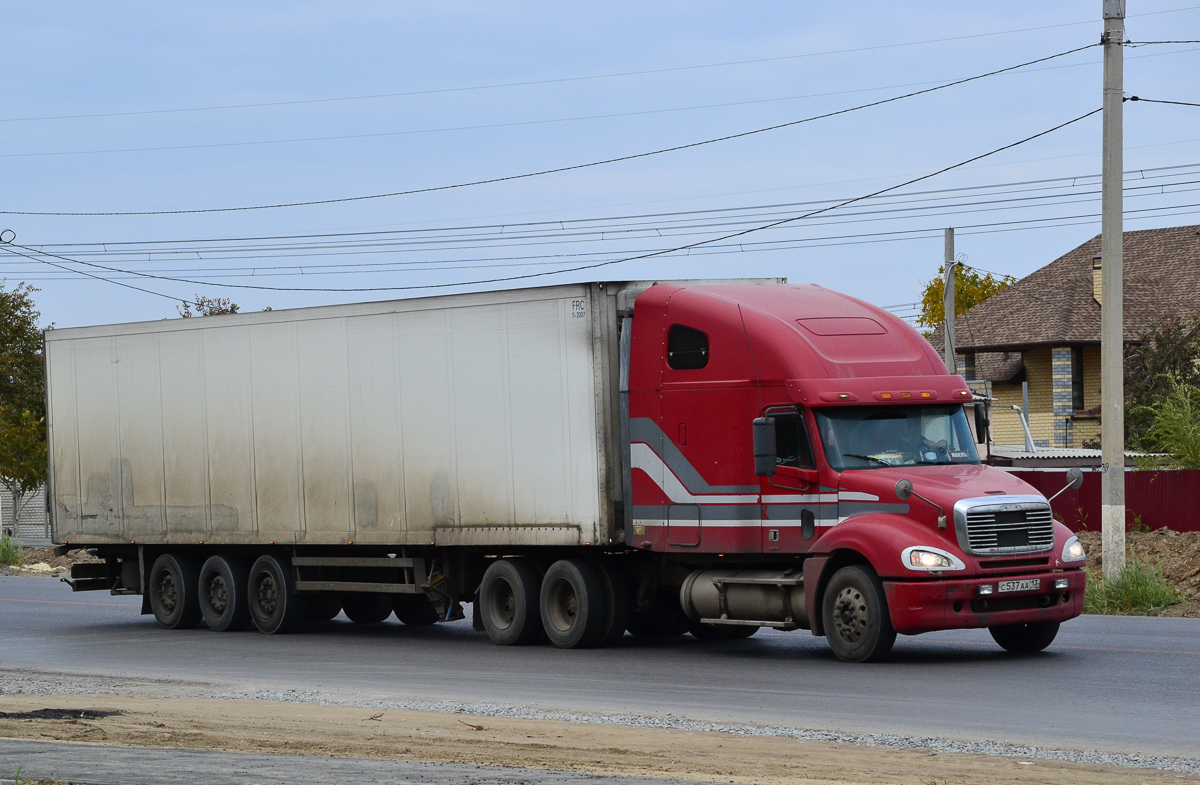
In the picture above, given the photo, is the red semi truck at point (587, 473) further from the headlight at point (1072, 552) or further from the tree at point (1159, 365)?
the tree at point (1159, 365)

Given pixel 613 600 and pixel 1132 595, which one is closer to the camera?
pixel 613 600

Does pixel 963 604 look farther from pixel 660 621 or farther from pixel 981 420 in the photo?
pixel 660 621

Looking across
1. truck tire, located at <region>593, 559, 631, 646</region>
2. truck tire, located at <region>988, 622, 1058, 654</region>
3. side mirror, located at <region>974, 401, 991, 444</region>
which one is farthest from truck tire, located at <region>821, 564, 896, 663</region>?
truck tire, located at <region>593, 559, 631, 646</region>

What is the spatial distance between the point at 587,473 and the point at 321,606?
18.2 ft

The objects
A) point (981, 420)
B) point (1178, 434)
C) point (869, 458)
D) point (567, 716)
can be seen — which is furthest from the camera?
point (1178, 434)

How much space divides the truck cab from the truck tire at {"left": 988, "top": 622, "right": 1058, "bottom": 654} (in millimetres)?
20

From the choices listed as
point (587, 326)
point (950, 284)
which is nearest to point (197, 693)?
point (587, 326)

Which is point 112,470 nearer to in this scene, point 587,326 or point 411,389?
point 411,389

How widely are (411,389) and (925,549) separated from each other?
21.2 feet

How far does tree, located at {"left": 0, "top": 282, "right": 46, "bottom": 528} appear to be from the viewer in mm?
43906

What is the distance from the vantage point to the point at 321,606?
2105 centimetres

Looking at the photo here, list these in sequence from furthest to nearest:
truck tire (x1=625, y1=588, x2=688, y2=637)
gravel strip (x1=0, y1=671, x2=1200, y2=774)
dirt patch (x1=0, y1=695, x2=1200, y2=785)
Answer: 1. truck tire (x1=625, y1=588, x2=688, y2=637)
2. gravel strip (x1=0, y1=671, x2=1200, y2=774)
3. dirt patch (x1=0, y1=695, x2=1200, y2=785)

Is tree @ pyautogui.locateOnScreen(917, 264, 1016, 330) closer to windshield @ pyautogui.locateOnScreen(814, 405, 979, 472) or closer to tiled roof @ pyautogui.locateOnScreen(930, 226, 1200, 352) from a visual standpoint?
tiled roof @ pyautogui.locateOnScreen(930, 226, 1200, 352)

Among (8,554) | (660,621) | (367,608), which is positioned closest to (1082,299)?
(8,554)
